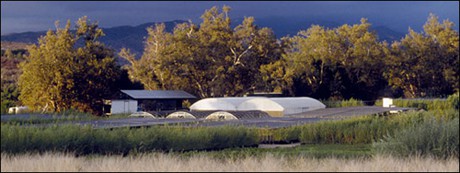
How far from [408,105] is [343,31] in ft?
52.1

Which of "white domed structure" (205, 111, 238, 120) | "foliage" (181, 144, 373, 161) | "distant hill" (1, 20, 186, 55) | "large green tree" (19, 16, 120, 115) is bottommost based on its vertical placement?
"foliage" (181, 144, 373, 161)

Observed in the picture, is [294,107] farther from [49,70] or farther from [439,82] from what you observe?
[439,82]

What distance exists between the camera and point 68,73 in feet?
150

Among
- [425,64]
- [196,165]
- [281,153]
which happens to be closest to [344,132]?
[281,153]

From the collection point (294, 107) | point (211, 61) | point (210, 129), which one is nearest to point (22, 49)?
point (211, 61)

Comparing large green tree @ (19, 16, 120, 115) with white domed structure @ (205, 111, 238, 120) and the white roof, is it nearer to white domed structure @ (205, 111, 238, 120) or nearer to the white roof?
the white roof

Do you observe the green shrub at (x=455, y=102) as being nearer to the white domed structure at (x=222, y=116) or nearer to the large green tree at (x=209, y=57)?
the large green tree at (x=209, y=57)

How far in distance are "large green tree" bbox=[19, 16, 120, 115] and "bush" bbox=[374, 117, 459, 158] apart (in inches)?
1246

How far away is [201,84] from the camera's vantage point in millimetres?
61094

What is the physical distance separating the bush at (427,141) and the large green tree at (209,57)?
41.8 meters

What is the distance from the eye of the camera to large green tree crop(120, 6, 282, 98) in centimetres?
5897

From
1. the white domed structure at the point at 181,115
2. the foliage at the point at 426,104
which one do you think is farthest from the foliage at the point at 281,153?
the foliage at the point at 426,104

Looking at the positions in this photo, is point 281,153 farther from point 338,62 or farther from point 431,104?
point 338,62

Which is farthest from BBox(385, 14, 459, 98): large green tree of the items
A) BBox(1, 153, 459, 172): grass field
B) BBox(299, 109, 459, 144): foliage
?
BBox(1, 153, 459, 172): grass field
